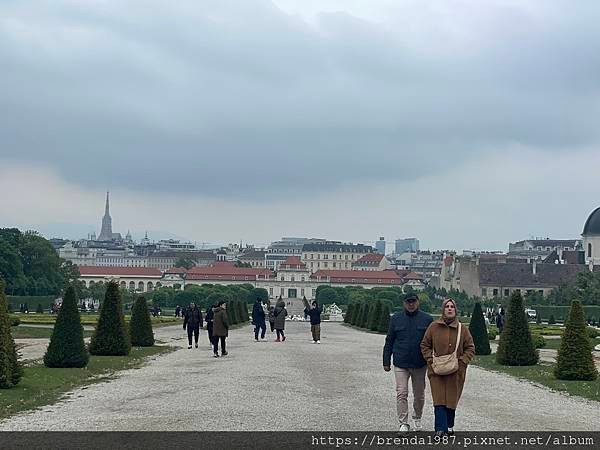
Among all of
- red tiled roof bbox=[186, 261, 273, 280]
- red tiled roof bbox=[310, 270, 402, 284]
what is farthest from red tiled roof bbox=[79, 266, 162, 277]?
red tiled roof bbox=[310, 270, 402, 284]

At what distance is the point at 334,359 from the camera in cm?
2289

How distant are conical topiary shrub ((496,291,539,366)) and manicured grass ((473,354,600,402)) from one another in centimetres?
26

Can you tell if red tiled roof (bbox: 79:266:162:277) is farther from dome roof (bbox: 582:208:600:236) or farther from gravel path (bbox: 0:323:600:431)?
gravel path (bbox: 0:323:600:431)

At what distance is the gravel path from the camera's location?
464 inches

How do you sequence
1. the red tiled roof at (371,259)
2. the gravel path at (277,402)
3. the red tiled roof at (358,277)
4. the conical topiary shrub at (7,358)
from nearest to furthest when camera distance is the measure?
1. the gravel path at (277,402)
2. the conical topiary shrub at (7,358)
3. the red tiled roof at (358,277)
4. the red tiled roof at (371,259)

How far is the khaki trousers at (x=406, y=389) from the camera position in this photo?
1098 centimetres

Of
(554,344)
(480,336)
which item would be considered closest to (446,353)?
(480,336)

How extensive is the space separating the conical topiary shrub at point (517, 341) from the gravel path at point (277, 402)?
1.25 meters

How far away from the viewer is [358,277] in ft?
497

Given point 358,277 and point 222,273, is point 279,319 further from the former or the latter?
point 358,277

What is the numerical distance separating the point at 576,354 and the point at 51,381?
9717 millimetres

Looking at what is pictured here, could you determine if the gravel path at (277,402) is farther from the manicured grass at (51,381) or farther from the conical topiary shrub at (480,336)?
the conical topiary shrub at (480,336)

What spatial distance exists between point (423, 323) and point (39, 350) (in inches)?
653

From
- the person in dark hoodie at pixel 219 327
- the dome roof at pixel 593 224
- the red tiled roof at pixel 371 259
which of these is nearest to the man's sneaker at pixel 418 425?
the person in dark hoodie at pixel 219 327
